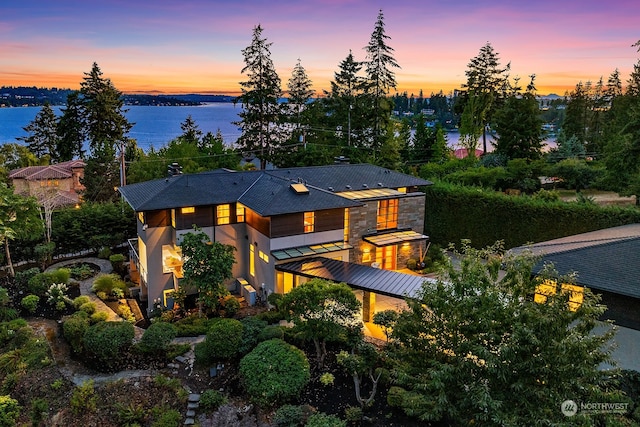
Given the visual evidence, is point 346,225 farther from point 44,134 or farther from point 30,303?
point 44,134

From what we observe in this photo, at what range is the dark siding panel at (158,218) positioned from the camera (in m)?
21.6

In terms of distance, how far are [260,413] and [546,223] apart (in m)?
19.7

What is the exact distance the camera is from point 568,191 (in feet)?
123

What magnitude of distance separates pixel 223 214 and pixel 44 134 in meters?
56.0

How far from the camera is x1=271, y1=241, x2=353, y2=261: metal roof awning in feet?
67.7

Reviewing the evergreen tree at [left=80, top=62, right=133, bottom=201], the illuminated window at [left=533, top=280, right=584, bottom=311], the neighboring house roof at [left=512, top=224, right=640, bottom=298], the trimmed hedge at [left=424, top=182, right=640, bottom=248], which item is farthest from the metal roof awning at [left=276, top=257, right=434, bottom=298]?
the evergreen tree at [left=80, top=62, right=133, bottom=201]

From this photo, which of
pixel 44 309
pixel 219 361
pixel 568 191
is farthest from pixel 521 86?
pixel 44 309

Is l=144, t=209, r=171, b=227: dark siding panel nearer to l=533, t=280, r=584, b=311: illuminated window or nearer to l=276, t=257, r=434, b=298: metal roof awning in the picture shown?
l=276, t=257, r=434, b=298: metal roof awning

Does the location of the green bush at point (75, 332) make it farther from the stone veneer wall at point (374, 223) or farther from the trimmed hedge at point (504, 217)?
the trimmed hedge at point (504, 217)

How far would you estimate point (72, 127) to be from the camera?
177 ft

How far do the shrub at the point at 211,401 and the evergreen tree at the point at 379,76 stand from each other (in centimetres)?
3208

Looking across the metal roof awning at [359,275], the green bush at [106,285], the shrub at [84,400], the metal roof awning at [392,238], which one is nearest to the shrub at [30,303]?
the green bush at [106,285]

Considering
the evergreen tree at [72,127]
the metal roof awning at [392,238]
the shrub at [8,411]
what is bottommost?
the shrub at [8,411]

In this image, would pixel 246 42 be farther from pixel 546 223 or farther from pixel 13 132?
pixel 13 132
